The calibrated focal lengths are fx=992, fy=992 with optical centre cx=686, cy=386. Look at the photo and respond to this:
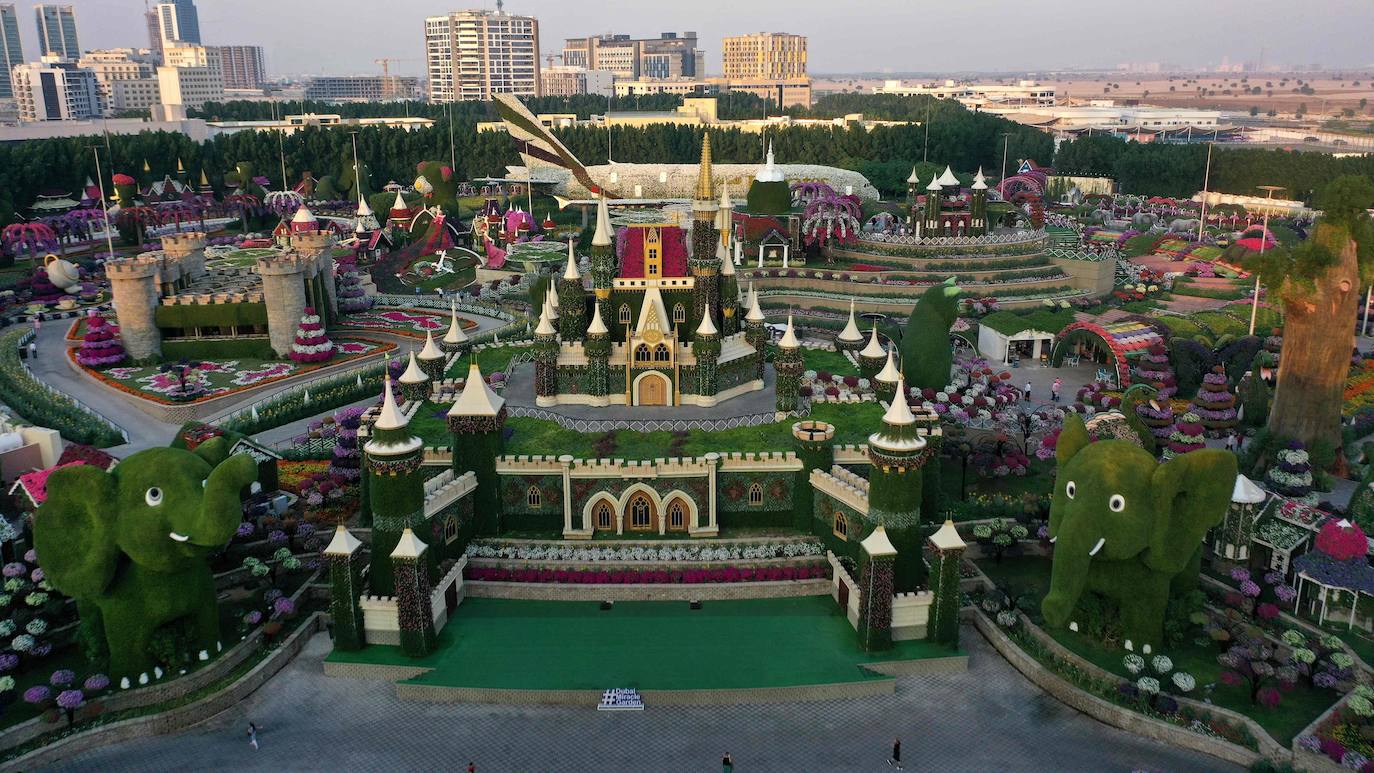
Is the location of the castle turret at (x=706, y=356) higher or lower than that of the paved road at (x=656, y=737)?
higher

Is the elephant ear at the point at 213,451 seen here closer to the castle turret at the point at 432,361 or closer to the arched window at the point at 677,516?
the arched window at the point at 677,516

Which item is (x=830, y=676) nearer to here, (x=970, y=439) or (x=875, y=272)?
(x=970, y=439)

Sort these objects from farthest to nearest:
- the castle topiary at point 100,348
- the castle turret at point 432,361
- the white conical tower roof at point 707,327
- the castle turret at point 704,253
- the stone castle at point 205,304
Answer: the stone castle at point 205,304
the castle topiary at point 100,348
the castle turret at point 432,361
the castle turret at point 704,253
the white conical tower roof at point 707,327

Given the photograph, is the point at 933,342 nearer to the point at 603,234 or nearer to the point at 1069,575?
the point at 603,234

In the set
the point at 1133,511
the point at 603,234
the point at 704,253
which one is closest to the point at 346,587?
the point at 603,234

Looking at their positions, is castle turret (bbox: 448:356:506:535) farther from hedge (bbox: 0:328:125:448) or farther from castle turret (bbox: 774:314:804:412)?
hedge (bbox: 0:328:125:448)

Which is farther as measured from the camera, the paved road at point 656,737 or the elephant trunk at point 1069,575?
the elephant trunk at point 1069,575

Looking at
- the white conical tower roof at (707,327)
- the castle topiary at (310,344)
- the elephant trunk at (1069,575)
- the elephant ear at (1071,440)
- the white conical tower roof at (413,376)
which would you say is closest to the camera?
the elephant trunk at (1069,575)

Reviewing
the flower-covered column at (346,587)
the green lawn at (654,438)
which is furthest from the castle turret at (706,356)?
the flower-covered column at (346,587)

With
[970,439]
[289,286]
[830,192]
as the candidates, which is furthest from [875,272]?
[289,286]
